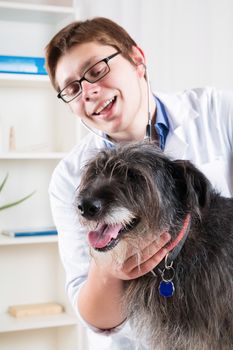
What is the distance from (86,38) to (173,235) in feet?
2.37

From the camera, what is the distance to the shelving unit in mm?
3875

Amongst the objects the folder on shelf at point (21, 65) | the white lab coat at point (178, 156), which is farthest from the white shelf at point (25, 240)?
the white lab coat at point (178, 156)

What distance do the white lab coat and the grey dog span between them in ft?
0.86

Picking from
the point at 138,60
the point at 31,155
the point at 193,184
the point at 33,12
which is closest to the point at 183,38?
the point at 33,12

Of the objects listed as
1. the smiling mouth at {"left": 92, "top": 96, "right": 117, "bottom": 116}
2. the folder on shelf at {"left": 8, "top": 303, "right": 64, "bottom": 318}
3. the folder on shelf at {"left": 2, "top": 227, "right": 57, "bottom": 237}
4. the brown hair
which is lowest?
the folder on shelf at {"left": 8, "top": 303, "right": 64, "bottom": 318}

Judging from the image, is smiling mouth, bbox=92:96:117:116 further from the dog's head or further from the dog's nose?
the dog's nose

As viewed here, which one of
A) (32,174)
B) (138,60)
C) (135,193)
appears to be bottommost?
(32,174)

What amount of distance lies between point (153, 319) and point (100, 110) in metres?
0.64

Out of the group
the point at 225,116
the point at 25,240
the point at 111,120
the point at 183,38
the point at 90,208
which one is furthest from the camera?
the point at 183,38

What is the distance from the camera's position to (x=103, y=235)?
5.45ft

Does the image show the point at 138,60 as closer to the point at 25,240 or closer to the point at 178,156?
the point at 178,156

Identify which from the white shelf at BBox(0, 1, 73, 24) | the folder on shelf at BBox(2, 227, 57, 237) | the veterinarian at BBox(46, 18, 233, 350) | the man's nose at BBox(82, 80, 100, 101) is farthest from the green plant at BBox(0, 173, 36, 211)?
the man's nose at BBox(82, 80, 100, 101)

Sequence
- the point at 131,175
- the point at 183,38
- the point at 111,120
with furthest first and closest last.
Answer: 1. the point at 183,38
2. the point at 111,120
3. the point at 131,175

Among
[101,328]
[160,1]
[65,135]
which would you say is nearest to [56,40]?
[101,328]
